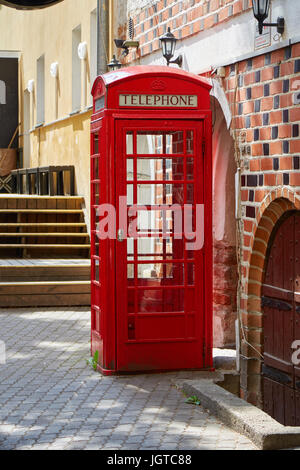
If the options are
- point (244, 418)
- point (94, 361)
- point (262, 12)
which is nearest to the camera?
point (244, 418)

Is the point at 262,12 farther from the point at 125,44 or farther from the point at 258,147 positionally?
the point at 125,44

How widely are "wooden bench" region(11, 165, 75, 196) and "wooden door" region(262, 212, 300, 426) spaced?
10.6 meters

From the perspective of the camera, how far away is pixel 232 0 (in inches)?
366

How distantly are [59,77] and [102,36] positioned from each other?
19.6 feet

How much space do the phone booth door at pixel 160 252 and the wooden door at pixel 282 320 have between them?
1.95 feet

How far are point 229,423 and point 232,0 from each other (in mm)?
4118

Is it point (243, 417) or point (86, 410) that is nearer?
point (243, 417)

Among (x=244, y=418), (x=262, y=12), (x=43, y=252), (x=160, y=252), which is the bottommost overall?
(x=244, y=418)

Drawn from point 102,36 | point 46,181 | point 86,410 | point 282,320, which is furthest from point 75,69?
point 86,410

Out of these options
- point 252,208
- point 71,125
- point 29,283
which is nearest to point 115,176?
point 252,208

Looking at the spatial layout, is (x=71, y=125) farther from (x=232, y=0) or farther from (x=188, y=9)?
(x=232, y=0)

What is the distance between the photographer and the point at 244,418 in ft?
22.3

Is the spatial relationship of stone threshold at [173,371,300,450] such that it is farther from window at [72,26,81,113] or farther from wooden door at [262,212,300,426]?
window at [72,26,81,113]

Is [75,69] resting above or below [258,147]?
above
